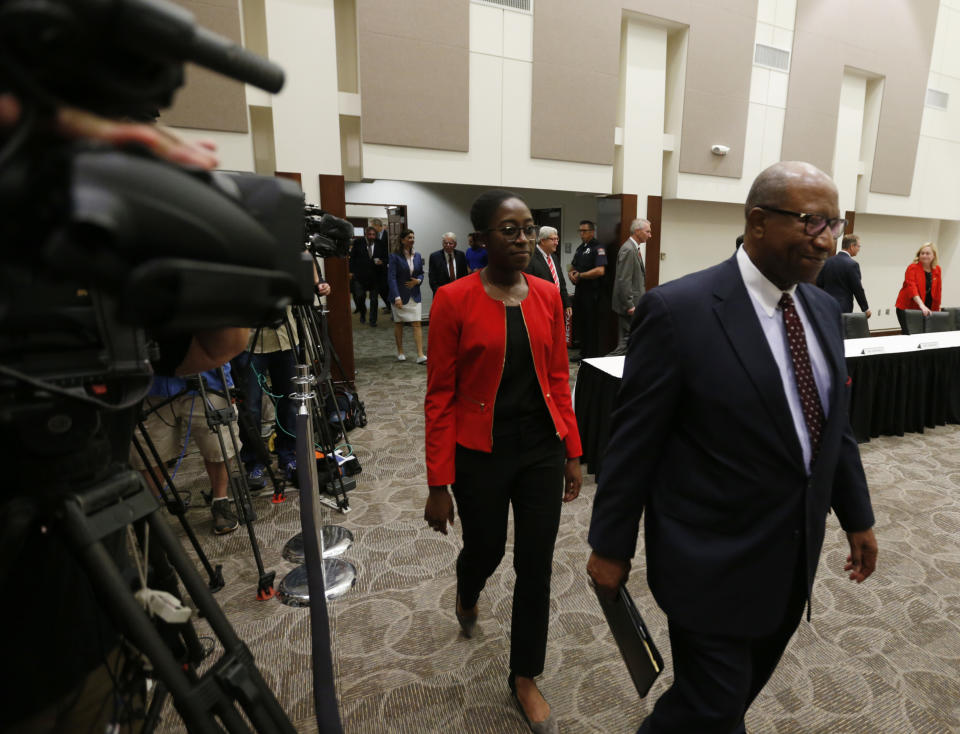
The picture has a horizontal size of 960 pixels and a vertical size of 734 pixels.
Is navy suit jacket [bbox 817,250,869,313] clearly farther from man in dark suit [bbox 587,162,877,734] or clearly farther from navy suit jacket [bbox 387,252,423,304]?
man in dark suit [bbox 587,162,877,734]

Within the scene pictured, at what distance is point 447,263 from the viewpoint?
23.6 feet

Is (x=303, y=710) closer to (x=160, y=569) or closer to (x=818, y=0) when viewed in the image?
(x=160, y=569)

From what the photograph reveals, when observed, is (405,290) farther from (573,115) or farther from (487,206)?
(487,206)

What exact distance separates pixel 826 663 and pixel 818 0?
9523mm

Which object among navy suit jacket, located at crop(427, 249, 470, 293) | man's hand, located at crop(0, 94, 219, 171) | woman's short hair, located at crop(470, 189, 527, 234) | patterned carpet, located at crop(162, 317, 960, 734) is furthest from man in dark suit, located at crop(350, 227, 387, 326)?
man's hand, located at crop(0, 94, 219, 171)

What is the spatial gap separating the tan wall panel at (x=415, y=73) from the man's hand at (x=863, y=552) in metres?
5.50

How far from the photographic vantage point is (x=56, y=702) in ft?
2.22

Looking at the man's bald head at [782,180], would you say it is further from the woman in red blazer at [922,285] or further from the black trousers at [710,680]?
the woman in red blazer at [922,285]

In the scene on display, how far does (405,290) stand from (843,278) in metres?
5.27

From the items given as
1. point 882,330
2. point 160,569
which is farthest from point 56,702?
point 882,330

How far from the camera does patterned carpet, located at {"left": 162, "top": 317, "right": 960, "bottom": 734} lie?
1.79 metres

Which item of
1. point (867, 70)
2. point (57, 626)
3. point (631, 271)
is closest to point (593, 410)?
point (631, 271)

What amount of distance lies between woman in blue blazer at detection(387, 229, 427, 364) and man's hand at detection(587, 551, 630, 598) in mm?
5719

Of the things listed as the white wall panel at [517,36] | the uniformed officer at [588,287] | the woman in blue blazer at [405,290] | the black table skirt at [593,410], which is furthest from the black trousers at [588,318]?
the black table skirt at [593,410]
